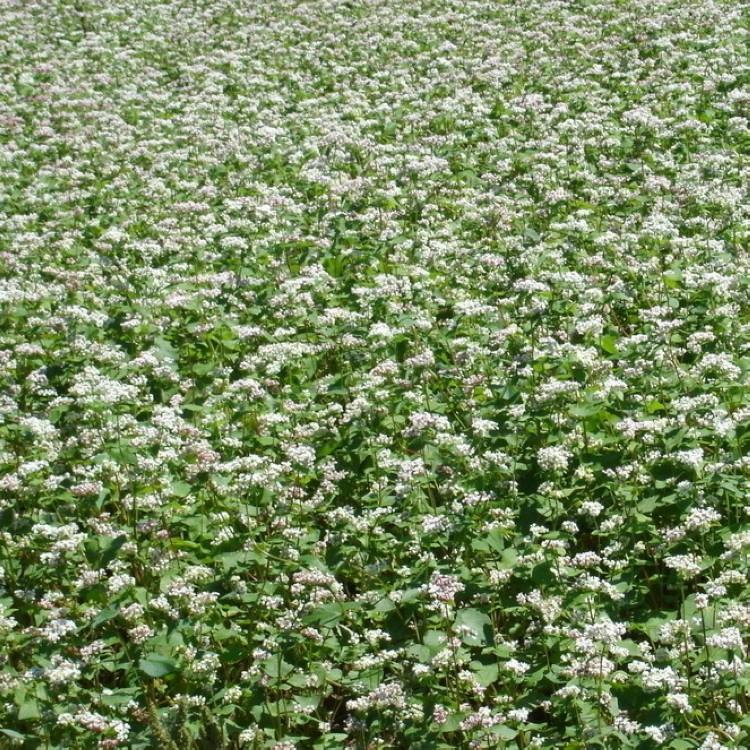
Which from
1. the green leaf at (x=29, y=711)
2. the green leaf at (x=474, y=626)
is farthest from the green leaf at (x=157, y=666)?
the green leaf at (x=474, y=626)

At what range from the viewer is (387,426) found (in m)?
6.04

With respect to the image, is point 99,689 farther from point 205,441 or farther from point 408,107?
point 408,107

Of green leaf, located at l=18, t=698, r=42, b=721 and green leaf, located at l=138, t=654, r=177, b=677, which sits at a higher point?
green leaf, located at l=138, t=654, r=177, b=677

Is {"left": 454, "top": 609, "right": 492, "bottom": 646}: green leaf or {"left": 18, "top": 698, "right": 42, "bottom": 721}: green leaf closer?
{"left": 18, "top": 698, "right": 42, "bottom": 721}: green leaf

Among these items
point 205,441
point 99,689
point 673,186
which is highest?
point 673,186

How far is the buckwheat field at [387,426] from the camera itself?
4.31 m

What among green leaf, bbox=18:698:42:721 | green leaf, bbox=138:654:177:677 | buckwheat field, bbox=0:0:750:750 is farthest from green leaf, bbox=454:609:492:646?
green leaf, bbox=18:698:42:721

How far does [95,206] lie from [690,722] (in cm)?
753

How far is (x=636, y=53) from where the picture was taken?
1240cm

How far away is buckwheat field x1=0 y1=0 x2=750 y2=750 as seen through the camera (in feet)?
14.1

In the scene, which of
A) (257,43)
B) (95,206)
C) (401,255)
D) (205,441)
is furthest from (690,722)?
(257,43)

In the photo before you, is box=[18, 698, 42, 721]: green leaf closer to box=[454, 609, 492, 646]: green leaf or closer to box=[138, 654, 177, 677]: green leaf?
box=[138, 654, 177, 677]: green leaf

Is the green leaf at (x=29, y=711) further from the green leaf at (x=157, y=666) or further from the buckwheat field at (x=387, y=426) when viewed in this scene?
the green leaf at (x=157, y=666)

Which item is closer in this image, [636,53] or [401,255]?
[401,255]
